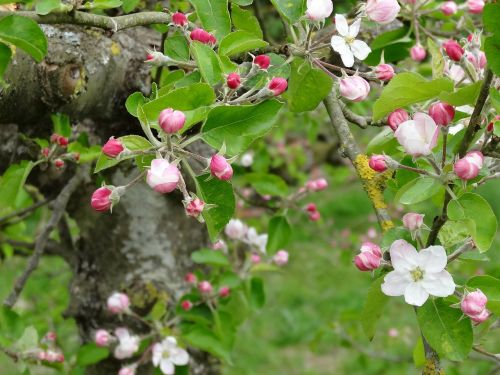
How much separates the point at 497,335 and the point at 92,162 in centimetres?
340

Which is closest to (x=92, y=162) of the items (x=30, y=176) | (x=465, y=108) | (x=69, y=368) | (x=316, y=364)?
(x=30, y=176)

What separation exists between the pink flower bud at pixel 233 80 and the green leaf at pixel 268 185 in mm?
1089

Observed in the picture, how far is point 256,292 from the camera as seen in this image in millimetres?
2133

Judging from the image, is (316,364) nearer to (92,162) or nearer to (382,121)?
(92,162)

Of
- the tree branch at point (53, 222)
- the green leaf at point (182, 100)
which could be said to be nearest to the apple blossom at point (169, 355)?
the tree branch at point (53, 222)

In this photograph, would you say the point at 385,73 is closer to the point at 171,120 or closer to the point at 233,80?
the point at 233,80

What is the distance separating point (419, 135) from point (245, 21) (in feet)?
1.43

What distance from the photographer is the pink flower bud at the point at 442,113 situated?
0.97 metres

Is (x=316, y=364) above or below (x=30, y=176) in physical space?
below

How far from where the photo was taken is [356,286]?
5.27 meters

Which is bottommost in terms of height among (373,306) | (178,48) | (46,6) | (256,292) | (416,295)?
(256,292)

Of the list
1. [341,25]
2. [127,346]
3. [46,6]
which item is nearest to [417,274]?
[341,25]

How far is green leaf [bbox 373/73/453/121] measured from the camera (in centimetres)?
93

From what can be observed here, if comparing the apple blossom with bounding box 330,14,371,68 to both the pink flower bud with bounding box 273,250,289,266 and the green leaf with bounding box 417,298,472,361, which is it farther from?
the pink flower bud with bounding box 273,250,289,266
